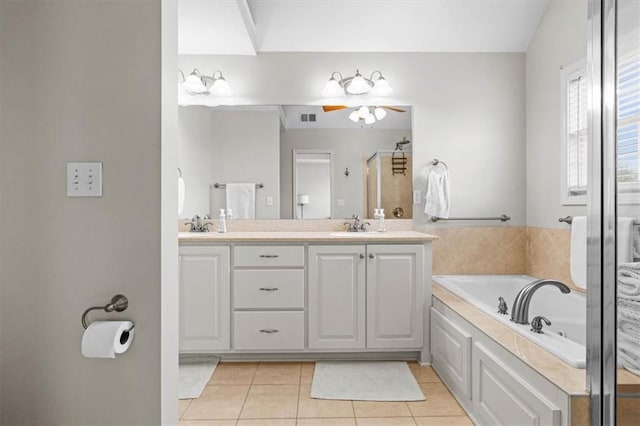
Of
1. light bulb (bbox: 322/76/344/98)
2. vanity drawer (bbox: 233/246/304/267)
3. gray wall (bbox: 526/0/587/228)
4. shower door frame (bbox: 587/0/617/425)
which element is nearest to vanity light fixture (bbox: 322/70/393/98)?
light bulb (bbox: 322/76/344/98)

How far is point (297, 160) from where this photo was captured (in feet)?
11.6

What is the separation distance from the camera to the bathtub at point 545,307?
175 centimetres

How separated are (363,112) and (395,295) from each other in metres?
1.51

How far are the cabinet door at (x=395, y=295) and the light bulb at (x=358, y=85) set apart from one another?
1291 millimetres

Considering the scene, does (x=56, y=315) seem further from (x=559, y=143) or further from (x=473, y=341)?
(x=559, y=143)

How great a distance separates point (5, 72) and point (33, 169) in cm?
32

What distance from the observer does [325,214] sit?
3.55 metres

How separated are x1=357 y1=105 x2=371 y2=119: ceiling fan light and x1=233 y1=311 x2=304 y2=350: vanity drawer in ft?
5.41

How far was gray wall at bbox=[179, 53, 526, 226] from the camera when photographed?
3531 millimetres

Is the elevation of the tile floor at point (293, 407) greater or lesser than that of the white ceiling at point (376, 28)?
lesser

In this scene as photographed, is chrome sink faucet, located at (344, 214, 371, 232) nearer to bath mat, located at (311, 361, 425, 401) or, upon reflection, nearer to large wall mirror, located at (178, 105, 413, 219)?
large wall mirror, located at (178, 105, 413, 219)

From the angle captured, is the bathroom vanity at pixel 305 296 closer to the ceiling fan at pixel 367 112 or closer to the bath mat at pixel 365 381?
the bath mat at pixel 365 381

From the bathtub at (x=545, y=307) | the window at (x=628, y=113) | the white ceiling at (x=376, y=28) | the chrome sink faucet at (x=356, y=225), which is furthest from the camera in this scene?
the chrome sink faucet at (x=356, y=225)

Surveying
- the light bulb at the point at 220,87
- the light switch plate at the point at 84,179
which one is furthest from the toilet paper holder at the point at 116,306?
the light bulb at the point at 220,87
